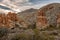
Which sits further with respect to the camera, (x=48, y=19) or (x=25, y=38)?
(x=48, y=19)

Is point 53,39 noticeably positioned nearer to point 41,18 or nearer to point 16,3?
point 41,18

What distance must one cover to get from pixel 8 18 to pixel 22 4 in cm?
6474

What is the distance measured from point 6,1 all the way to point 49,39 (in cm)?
7932

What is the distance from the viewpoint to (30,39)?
11.2m

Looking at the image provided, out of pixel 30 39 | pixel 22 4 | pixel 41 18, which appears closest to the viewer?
pixel 30 39

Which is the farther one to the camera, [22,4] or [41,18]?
[22,4]

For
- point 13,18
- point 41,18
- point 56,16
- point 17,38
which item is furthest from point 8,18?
point 17,38

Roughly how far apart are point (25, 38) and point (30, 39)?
0.76ft

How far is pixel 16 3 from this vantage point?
89062 millimetres

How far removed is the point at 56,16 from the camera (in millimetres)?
23750

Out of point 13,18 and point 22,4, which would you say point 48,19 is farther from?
point 22,4

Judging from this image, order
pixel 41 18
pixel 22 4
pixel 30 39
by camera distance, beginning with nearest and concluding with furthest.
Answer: pixel 30 39, pixel 41 18, pixel 22 4

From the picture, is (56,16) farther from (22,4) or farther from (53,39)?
(22,4)

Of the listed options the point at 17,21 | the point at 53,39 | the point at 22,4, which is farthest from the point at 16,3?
the point at 53,39
